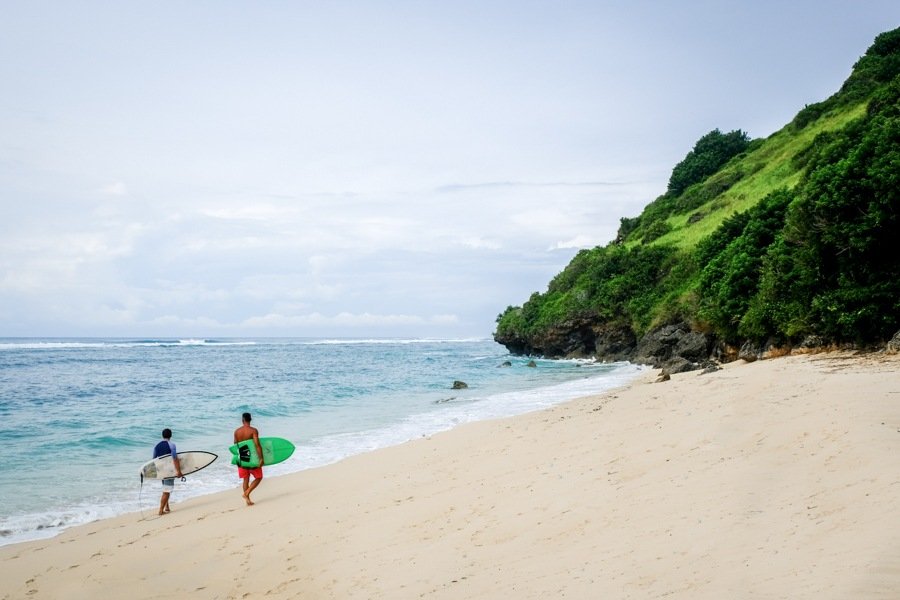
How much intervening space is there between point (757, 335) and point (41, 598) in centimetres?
2445

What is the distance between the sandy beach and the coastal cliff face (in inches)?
243

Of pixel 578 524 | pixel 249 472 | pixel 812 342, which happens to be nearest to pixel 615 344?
pixel 812 342

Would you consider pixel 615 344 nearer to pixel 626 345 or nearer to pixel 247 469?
pixel 626 345

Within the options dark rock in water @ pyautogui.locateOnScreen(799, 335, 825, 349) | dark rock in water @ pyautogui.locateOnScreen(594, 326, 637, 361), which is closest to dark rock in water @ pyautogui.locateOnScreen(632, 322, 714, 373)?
dark rock in water @ pyautogui.locateOnScreen(594, 326, 637, 361)

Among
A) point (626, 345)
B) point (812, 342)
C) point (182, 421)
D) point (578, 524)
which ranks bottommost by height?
point (626, 345)

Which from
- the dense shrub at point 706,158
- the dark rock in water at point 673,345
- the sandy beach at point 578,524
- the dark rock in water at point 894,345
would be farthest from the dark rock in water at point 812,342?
the dense shrub at point 706,158

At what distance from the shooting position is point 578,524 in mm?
6152

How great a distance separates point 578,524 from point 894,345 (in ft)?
43.6

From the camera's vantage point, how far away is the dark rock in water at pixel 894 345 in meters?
14.5

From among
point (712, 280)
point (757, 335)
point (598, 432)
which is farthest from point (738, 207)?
point (598, 432)

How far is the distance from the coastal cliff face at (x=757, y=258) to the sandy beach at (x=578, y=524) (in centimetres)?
618

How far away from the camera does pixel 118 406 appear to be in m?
24.9

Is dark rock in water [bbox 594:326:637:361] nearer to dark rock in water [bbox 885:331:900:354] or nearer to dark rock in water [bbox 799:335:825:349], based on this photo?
dark rock in water [bbox 799:335:825:349]

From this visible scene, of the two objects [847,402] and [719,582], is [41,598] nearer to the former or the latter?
[719,582]
